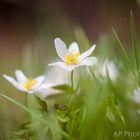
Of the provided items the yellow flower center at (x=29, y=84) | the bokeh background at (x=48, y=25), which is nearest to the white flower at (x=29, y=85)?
the yellow flower center at (x=29, y=84)

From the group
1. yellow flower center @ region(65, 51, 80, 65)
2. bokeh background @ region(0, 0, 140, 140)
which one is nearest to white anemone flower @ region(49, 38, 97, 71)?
yellow flower center @ region(65, 51, 80, 65)

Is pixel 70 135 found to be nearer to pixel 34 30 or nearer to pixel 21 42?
pixel 21 42

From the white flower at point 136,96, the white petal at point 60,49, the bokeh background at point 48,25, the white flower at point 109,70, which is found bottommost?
the white flower at point 136,96

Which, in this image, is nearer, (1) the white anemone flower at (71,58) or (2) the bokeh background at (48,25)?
(1) the white anemone flower at (71,58)

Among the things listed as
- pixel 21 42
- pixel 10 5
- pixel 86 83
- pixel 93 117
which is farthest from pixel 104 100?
pixel 10 5

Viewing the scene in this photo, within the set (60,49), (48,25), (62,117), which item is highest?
(48,25)

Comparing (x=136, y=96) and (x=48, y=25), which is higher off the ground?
(x=48, y=25)

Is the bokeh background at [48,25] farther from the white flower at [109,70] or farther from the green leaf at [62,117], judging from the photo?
the green leaf at [62,117]

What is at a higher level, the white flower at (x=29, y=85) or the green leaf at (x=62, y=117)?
the white flower at (x=29, y=85)

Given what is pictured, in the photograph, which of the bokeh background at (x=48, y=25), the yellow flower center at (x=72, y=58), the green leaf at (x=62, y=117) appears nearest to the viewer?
the green leaf at (x=62, y=117)

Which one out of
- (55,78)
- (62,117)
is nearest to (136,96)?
(62,117)

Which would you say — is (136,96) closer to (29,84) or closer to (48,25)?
(29,84)
